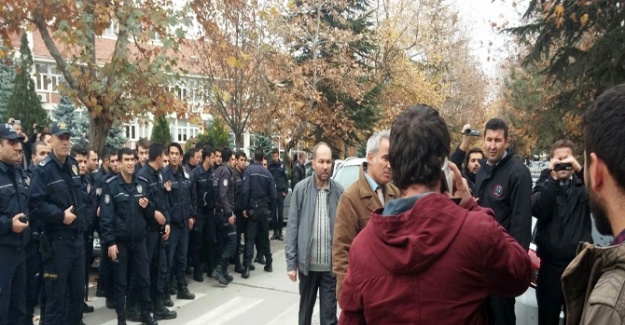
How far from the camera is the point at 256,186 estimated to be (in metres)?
9.62

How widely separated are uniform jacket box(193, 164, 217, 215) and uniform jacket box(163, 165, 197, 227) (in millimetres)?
816

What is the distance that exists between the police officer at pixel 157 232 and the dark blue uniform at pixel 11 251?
64.6 inches

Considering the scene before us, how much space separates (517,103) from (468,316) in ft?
92.6

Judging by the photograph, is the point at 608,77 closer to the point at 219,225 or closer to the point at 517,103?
the point at 219,225

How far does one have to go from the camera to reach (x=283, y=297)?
8148 millimetres

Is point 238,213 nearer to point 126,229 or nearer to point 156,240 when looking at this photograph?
point 156,240

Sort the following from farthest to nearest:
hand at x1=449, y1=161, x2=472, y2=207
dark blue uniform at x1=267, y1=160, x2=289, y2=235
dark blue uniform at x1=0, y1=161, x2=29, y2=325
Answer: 1. dark blue uniform at x1=267, y1=160, x2=289, y2=235
2. dark blue uniform at x1=0, y1=161, x2=29, y2=325
3. hand at x1=449, y1=161, x2=472, y2=207

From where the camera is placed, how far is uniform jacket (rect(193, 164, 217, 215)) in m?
9.11

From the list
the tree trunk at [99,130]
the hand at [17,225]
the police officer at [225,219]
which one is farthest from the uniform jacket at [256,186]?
the hand at [17,225]

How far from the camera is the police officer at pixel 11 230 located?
518 cm

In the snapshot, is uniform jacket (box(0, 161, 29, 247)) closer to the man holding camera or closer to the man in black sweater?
the man in black sweater

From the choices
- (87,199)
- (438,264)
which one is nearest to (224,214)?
Result: (87,199)

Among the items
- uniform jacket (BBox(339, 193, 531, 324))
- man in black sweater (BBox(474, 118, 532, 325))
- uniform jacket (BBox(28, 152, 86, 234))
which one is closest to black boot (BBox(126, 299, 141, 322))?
uniform jacket (BBox(28, 152, 86, 234))

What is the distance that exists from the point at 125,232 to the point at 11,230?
1.42 m
